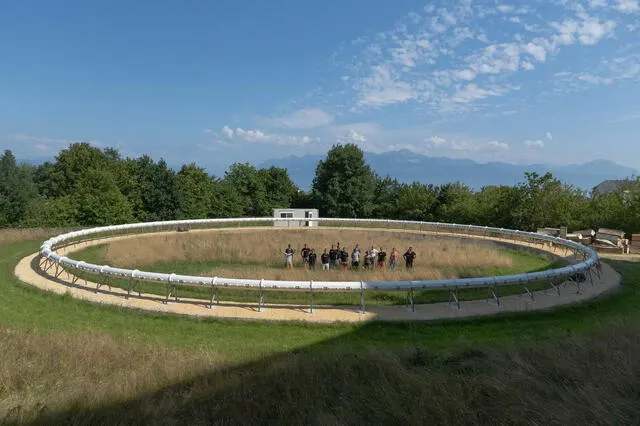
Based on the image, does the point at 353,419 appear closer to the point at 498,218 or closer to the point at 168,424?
the point at 168,424

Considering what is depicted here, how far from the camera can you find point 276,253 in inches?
977

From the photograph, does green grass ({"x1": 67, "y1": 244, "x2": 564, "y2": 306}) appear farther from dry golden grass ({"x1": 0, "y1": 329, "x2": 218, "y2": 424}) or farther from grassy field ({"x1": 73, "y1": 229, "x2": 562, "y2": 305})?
dry golden grass ({"x1": 0, "y1": 329, "x2": 218, "y2": 424})

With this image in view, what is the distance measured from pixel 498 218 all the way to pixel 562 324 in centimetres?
2747

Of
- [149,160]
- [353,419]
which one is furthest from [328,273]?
[149,160]

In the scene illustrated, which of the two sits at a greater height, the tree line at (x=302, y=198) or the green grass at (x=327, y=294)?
the tree line at (x=302, y=198)

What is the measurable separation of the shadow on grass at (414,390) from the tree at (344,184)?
41695mm

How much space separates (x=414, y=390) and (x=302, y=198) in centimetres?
5102

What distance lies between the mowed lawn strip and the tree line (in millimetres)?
23732

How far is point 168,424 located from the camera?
5.54 metres

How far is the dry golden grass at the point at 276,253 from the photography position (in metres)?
18.1

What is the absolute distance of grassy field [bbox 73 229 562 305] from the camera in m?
16.0

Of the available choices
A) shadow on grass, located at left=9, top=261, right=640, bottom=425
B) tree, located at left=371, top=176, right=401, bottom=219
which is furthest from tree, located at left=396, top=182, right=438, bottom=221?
shadow on grass, located at left=9, top=261, right=640, bottom=425

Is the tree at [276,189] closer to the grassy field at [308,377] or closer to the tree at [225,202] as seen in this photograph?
the tree at [225,202]

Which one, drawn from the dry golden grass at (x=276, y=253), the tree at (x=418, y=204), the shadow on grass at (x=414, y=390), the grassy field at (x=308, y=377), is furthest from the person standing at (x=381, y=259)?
the tree at (x=418, y=204)
